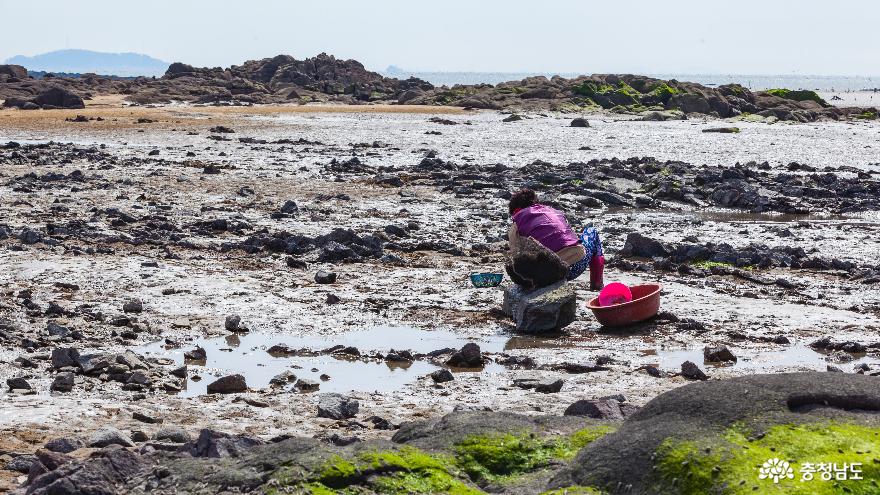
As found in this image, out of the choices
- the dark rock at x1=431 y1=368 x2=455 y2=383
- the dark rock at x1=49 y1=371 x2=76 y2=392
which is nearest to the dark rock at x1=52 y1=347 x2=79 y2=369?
the dark rock at x1=49 y1=371 x2=76 y2=392

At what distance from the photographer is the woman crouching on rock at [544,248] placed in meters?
11.3

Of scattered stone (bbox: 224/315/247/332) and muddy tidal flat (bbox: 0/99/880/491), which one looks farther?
scattered stone (bbox: 224/315/247/332)

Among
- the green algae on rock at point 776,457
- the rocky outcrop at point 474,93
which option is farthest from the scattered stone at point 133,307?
the rocky outcrop at point 474,93

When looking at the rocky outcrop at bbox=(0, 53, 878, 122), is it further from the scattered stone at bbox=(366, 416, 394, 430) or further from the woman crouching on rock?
the scattered stone at bbox=(366, 416, 394, 430)

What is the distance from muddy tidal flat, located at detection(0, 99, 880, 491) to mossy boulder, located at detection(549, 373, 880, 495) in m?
2.74

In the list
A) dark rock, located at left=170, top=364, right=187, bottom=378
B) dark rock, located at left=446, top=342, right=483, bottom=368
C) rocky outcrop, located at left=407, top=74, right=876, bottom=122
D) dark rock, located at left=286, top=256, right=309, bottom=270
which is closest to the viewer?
dark rock, located at left=170, top=364, right=187, bottom=378

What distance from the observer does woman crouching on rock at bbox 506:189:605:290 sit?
446 inches

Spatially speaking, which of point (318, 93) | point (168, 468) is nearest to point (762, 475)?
point (168, 468)

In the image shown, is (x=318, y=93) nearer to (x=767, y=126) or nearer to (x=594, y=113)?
(x=594, y=113)

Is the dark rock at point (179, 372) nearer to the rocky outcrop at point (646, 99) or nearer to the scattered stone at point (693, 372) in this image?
the scattered stone at point (693, 372)

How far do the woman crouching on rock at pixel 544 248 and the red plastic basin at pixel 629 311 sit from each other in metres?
0.61

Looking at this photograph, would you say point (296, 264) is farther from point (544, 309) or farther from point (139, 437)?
point (139, 437)

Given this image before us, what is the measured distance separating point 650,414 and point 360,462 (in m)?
1.46

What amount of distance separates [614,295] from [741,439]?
679 cm
